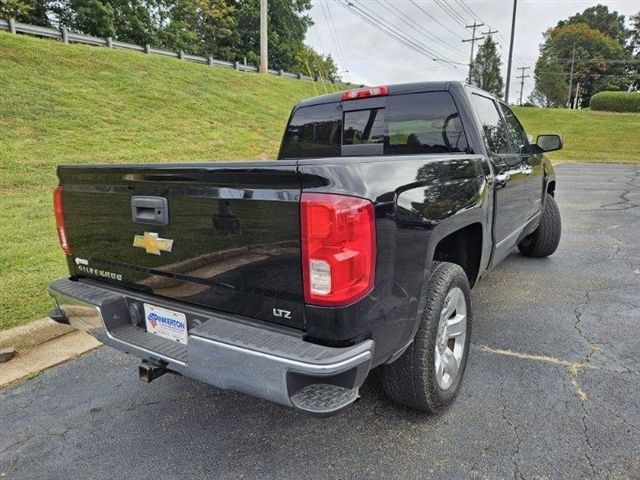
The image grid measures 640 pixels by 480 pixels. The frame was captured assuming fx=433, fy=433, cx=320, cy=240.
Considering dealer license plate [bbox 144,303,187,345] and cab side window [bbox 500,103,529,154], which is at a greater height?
cab side window [bbox 500,103,529,154]

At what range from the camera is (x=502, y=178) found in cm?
327

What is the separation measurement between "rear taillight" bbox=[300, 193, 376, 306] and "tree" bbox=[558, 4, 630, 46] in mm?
107001

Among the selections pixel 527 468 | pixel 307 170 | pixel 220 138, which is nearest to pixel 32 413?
pixel 307 170

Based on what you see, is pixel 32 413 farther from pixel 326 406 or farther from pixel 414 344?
pixel 414 344

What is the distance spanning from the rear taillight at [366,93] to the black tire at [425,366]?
160 centimetres

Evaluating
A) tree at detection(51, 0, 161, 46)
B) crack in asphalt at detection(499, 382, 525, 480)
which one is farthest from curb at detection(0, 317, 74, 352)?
tree at detection(51, 0, 161, 46)

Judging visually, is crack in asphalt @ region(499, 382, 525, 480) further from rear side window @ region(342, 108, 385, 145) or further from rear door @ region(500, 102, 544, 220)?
rear door @ region(500, 102, 544, 220)

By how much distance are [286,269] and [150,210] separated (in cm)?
83

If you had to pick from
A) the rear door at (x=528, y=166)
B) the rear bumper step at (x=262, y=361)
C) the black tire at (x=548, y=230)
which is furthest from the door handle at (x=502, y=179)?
the black tire at (x=548, y=230)

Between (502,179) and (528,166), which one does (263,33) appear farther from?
(502,179)

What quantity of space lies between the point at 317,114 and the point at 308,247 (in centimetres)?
233

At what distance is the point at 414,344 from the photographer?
2152mm

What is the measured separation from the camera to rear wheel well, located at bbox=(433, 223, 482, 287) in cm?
280

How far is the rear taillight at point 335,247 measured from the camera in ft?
5.39
